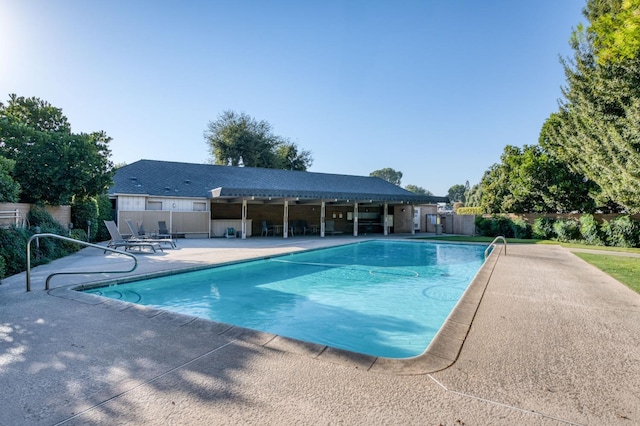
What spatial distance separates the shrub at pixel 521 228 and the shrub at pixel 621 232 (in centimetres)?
374

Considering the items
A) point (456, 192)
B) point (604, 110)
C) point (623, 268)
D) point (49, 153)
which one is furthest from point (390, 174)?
point (49, 153)

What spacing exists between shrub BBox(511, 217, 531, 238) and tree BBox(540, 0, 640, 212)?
11.9 feet

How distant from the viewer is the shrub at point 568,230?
703 inches

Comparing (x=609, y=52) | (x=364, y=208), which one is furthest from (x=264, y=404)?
(x=364, y=208)

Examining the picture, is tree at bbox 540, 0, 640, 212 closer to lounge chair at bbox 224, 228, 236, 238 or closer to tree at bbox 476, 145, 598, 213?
tree at bbox 476, 145, 598, 213

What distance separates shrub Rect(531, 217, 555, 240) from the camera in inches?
746

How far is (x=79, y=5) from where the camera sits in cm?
924

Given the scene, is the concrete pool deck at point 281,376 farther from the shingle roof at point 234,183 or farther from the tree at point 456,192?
the tree at point 456,192

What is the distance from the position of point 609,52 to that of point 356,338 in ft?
41.3

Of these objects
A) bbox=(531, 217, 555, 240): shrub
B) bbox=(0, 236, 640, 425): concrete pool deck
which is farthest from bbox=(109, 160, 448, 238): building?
bbox=(0, 236, 640, 425): concrete pool deck

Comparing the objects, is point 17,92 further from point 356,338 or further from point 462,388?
point 462,388

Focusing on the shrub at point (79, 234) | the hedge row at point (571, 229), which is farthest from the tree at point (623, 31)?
the shrub at point (79, 234)

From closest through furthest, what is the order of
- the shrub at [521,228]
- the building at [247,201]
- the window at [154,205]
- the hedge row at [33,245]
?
1. the hedge row at [33,245]
2. the building at [247,201]
3. the window at [154,205]
4. the shrub at [521,228]

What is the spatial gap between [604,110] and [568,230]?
242 inches
